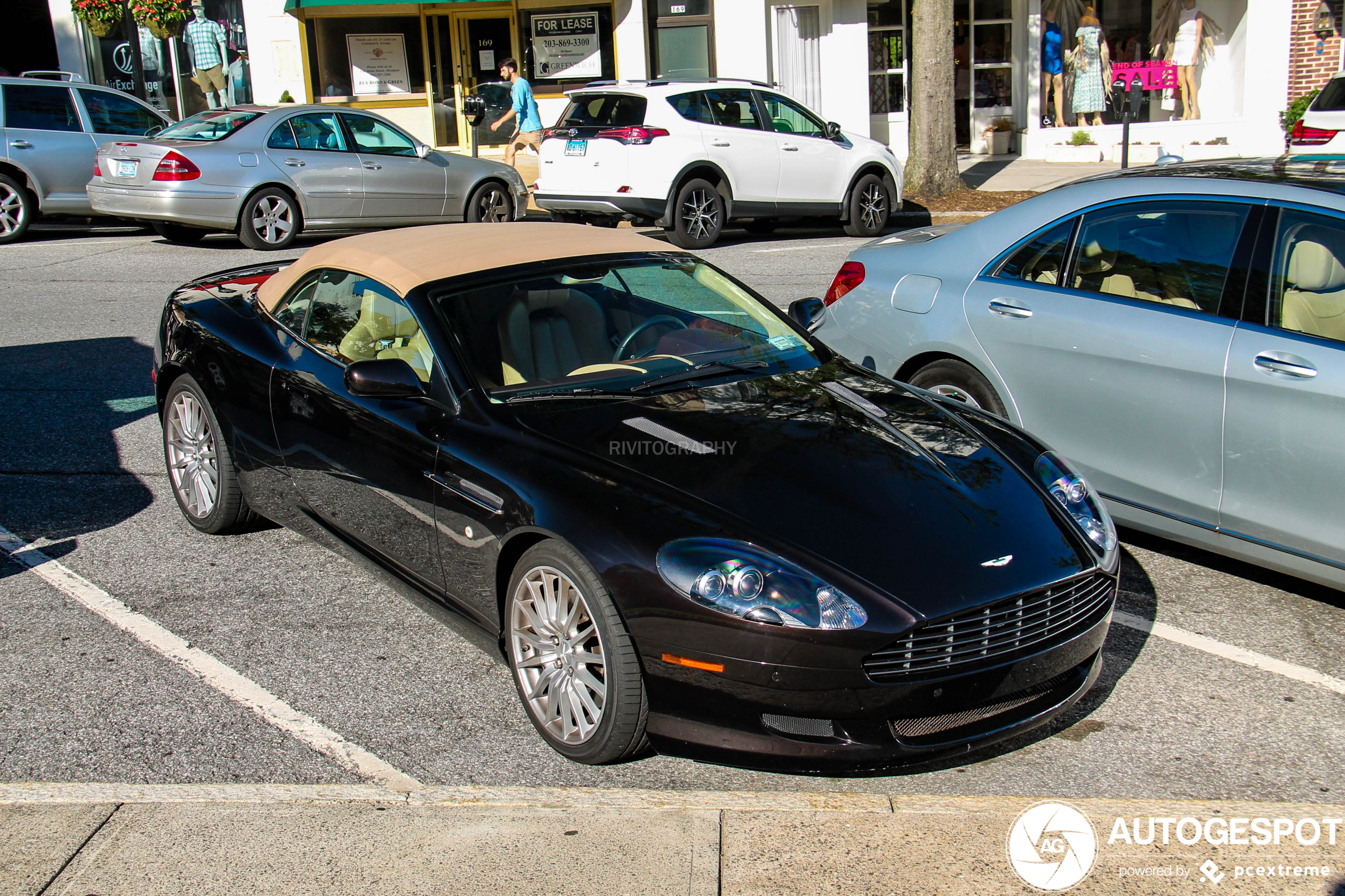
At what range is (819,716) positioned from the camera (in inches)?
123

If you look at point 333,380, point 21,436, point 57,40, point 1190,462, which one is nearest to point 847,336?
point 1190,462

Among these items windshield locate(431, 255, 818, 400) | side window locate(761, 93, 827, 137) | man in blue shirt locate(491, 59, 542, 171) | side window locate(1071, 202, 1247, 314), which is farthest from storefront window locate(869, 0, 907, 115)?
windshield locate(431, 255, 818, 400)

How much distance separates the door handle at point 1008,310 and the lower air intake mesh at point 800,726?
8.25 feet

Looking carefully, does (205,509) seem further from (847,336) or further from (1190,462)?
(1190,462)

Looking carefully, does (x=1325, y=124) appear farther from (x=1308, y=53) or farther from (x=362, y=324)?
(x=362, y=324)

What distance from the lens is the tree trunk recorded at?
50.6 feet

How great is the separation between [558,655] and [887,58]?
20.8 meters

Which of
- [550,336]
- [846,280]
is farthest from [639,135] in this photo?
[550,336]

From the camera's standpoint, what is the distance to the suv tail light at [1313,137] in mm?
12367

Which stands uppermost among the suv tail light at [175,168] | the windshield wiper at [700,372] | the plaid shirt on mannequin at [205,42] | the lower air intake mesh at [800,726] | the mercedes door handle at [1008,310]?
the plaid shirt on mannequin at [205,42]

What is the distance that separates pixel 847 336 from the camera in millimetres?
5828

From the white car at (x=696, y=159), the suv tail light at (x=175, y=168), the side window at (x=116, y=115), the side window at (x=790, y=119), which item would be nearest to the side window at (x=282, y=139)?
the suv tail light at (x=175, y=168)

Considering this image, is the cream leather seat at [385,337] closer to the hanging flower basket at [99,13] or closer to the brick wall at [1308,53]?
the hanging flower basket at [99,13]

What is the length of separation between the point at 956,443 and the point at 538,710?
5.12ft
